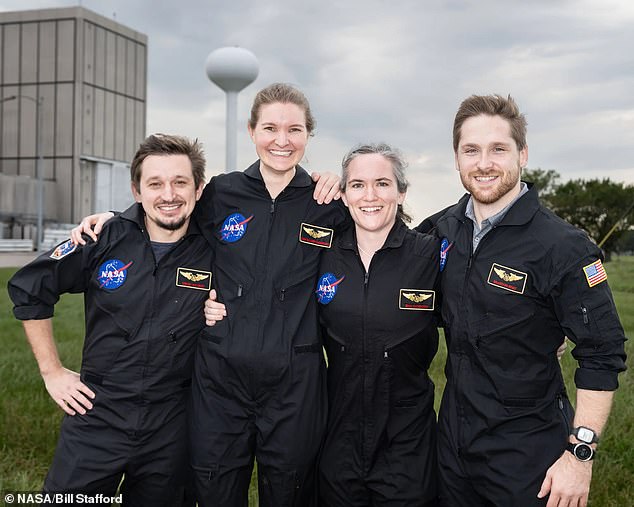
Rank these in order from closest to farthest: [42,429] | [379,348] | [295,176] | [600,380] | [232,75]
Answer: [600,380]
[379,348]
[295,176]
[42,429]
[232,75]

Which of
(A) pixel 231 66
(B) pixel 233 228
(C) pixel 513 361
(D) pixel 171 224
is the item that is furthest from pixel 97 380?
(A) pixel 231 66

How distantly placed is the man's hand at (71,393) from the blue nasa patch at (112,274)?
0.57 metres

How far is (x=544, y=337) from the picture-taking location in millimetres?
3234

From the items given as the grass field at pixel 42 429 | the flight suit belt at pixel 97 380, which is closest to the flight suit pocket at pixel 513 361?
the flight suit belt at pixel 97 380

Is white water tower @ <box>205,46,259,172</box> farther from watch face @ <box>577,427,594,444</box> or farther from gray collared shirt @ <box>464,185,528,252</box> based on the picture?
watch face @ <box>577,427,594,444</box>

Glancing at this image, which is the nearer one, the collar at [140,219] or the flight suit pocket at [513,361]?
the flight suit pocket at [513,361]

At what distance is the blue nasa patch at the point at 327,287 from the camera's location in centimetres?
363

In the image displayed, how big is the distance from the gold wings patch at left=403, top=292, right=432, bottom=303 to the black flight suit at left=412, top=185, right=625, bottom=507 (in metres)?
0.19

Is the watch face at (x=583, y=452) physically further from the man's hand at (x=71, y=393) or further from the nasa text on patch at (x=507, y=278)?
the man's hand at (x=71, y=393)

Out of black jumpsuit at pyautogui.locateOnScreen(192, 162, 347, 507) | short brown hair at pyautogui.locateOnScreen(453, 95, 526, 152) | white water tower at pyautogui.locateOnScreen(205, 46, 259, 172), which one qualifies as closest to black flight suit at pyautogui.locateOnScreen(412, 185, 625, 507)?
short brown hair at pyautogui.locateOnScreen(453, 95, 526, 152)

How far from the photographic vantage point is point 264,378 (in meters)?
3.57

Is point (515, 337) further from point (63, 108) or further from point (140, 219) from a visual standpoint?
point (63, 108)

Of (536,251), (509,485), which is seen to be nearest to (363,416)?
(509,485)

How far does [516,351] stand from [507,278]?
0.35 m
